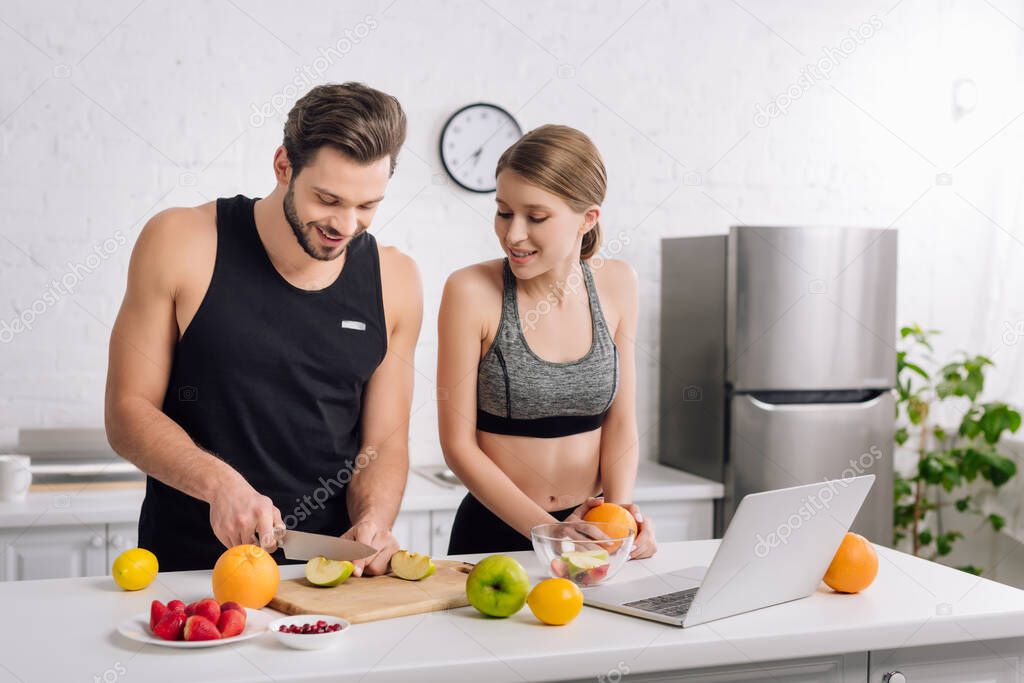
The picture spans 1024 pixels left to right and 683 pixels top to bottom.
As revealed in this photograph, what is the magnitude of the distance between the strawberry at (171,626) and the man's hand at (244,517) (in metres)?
0.23

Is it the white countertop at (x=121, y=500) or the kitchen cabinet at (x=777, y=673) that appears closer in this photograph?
the kitchen cabinet at (x=777, y=673)

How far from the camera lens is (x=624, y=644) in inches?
54.4

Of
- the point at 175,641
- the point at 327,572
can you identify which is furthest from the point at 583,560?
the point at 175,641

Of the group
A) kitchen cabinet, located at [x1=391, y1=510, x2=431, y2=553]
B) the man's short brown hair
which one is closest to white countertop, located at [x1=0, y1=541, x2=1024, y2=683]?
the man's short brown hair

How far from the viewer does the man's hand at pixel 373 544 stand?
5.45 feet

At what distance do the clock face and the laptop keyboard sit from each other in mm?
2192

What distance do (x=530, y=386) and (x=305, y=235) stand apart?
1.73ft

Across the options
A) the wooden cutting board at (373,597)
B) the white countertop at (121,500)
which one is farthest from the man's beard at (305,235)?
the white countertop at (121,500)

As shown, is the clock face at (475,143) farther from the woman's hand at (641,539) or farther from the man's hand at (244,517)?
the man's hand at (244,517)

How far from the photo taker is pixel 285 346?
192cm

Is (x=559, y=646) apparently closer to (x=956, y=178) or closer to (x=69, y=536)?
(x=69, y=536)

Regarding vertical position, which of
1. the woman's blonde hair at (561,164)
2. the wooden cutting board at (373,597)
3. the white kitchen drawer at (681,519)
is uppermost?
the woman's blonde hair at (561,164)

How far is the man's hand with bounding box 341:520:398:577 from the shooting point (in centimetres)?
166

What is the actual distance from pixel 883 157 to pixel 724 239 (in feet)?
3.42
